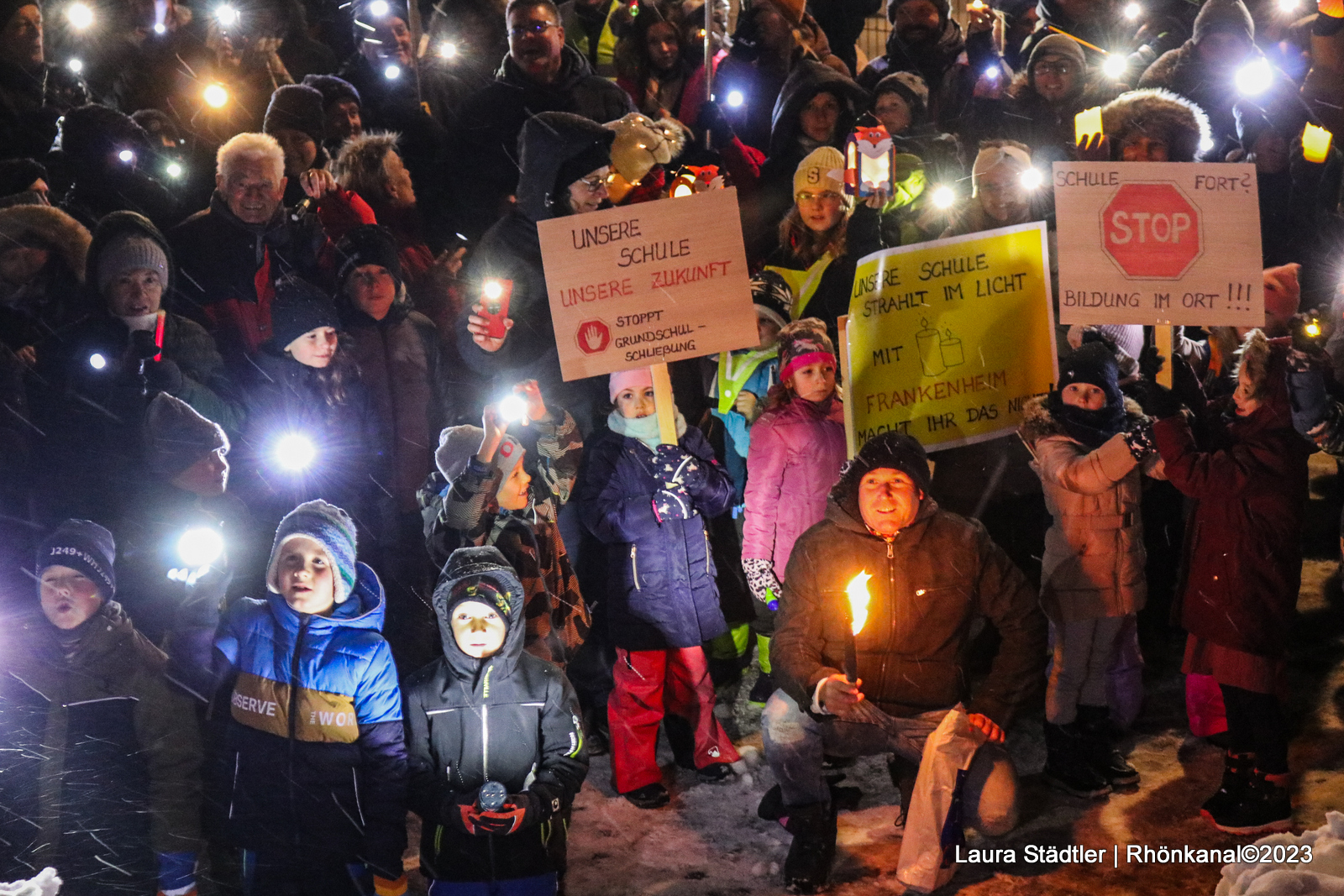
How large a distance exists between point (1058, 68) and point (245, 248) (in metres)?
5.14

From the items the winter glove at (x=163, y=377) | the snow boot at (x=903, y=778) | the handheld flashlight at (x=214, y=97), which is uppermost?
the handheld flashlight at (x=214, y=97)

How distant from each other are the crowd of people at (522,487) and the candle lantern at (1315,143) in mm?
61

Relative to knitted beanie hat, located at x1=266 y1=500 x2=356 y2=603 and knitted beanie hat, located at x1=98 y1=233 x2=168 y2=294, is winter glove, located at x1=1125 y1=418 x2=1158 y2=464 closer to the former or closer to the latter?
knitted beanie hat, located at x1=266 y1=500 x2=356 y2=603

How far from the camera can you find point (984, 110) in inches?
333

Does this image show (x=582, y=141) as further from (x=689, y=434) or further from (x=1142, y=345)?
(x=1142, y=345)

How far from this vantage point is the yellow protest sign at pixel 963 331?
19.2 ft

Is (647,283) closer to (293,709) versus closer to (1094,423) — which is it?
(1094,423)

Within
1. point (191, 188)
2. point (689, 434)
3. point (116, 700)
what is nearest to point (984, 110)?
point (689, 434)

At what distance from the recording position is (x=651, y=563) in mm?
5676

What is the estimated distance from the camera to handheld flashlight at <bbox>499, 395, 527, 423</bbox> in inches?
220

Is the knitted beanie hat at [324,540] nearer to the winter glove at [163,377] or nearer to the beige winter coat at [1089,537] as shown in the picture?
the winter glove at [163,377]

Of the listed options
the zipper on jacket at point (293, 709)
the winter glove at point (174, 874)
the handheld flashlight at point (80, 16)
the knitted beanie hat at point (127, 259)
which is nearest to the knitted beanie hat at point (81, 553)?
the zipper on jacket at point (293, 709)

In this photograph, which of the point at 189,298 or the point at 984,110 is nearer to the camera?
the point at 189,298

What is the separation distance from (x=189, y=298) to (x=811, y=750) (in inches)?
147
